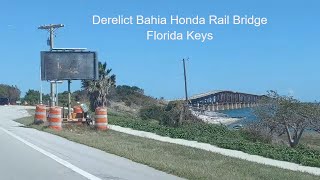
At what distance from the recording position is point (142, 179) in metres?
11.8

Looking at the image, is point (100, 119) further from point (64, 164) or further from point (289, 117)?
point (64, 164)

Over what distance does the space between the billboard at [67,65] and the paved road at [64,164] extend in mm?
15318

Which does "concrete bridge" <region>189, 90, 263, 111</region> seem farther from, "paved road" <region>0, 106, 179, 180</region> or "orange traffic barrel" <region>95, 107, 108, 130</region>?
"paved road" <region>0, 106, 179, 180</region>

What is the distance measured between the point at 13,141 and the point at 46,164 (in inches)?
323

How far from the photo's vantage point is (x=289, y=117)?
38.2 metres

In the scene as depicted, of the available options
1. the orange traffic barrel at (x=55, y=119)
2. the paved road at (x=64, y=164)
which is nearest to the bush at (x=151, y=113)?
the orange traffic barrel at (x=55, y=119)

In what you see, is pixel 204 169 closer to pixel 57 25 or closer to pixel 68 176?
pixel 68 176

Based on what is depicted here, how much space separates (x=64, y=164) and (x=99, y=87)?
49568 millimetres

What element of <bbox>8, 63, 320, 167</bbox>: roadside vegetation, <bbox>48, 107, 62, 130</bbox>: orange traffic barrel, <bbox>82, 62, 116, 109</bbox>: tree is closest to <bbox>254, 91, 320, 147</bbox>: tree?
<bbox>8, 63, 320, 167</bbox>: roadside vegetation

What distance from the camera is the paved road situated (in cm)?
1252

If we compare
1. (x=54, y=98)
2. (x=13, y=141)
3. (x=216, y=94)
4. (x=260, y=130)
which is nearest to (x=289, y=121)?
(x=260, y=130)

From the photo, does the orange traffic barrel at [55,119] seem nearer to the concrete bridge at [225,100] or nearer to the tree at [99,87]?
the tree at [99,87]

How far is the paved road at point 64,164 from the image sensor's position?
12516 mm

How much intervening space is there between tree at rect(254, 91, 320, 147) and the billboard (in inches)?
461
